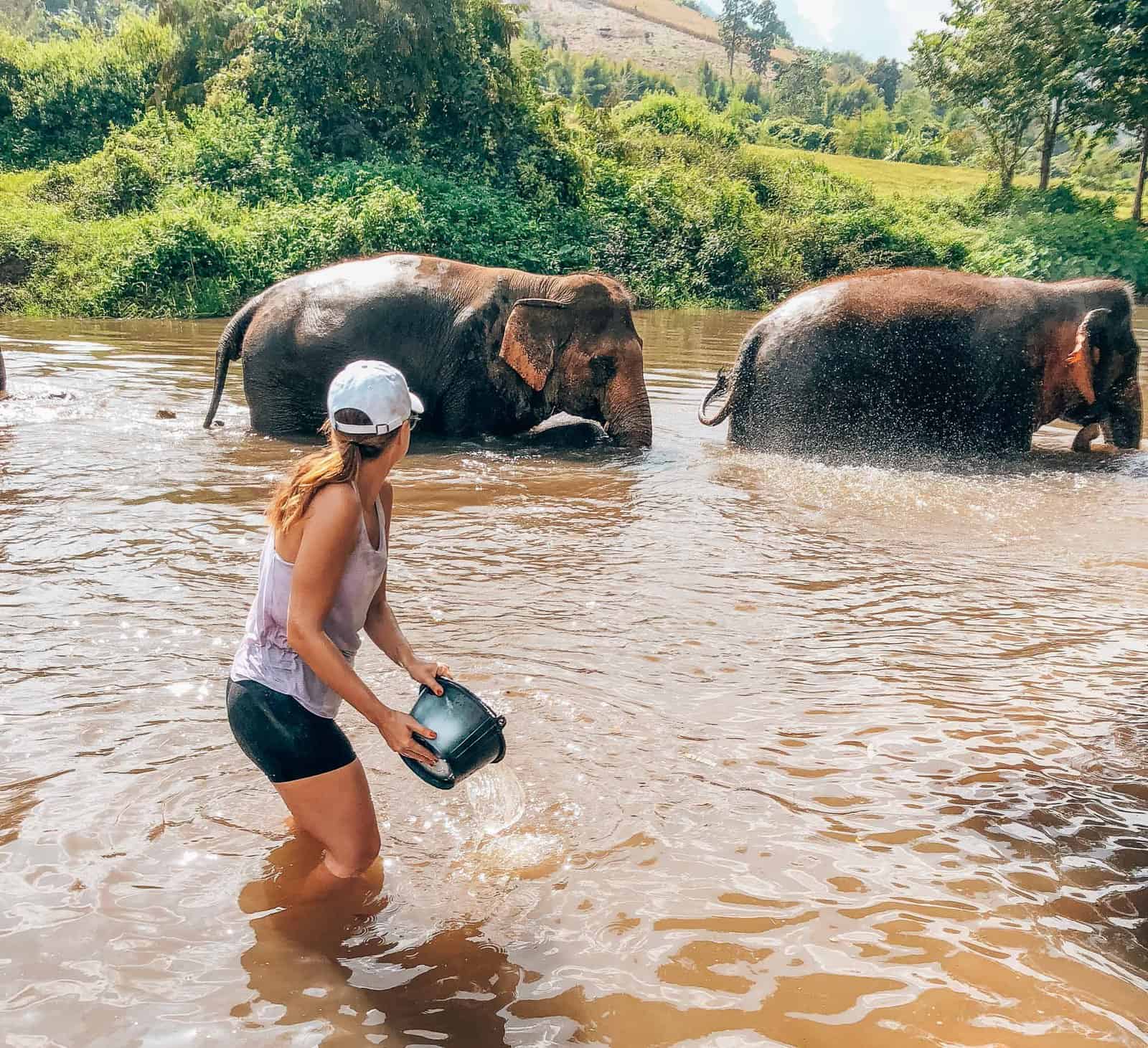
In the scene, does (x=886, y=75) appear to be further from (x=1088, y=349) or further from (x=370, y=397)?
(x=370, y=397)

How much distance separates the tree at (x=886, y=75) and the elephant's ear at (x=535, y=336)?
13168 centimetres

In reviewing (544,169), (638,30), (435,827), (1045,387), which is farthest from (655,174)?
(638,30)

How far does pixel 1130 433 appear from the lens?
372 inches

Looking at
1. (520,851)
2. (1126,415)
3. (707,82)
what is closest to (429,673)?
(520,851)

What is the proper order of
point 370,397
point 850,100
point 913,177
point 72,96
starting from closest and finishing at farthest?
point 370,397 < point 72,96 < point 913,177 < point 850,100

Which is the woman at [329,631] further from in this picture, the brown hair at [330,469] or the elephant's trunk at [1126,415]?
the elephant's trunk at [1126,415]

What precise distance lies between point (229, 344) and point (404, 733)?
7558 mm

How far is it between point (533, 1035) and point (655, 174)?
28900mm

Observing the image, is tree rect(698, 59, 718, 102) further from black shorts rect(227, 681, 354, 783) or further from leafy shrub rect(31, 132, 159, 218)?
black shorts rect(227, 681, 354, 783)

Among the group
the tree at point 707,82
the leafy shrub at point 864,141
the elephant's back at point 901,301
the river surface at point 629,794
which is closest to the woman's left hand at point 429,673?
the river surface at point 629,794

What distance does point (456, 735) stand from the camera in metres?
2.86

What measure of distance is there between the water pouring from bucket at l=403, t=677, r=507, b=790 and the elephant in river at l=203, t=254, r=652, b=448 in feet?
20.9

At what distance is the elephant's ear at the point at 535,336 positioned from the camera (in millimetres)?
9000

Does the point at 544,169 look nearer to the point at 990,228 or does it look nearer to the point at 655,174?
the point at 655,174
